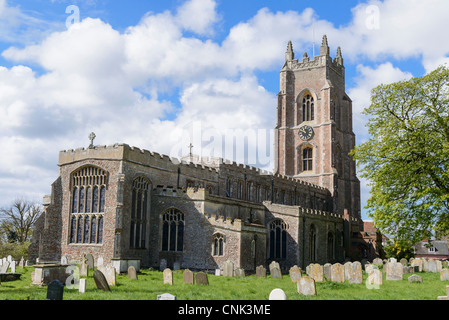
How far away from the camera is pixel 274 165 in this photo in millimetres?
52719

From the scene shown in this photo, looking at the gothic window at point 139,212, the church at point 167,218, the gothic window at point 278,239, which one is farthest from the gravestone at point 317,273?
the gothic window at point 278,239

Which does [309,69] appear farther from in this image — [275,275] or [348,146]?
[275,275]

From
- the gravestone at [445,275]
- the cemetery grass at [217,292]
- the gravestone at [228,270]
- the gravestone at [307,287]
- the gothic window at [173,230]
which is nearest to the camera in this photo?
the cemetery grass at [217,292]

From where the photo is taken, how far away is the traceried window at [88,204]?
2784 centimetres

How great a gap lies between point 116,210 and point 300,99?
31.5 metres

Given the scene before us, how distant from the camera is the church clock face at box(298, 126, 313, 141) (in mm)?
51594

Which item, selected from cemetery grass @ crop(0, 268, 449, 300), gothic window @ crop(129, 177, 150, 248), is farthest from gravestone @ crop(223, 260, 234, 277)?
cemetery grass @ crop(0, 268, 449, 300)

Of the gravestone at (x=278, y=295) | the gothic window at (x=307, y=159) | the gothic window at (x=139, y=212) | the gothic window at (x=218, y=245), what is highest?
the gothic window at (x=307, y=159)

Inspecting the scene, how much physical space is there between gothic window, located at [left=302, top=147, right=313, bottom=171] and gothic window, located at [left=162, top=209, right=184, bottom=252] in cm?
2531

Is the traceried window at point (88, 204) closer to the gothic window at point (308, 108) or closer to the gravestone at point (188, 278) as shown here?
the gravestone at point (188, 278)

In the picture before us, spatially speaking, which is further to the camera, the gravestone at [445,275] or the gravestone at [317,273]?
the gravestone at [445,275]

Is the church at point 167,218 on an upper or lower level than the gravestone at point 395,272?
upper

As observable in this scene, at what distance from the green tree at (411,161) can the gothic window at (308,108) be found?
87.1ft
